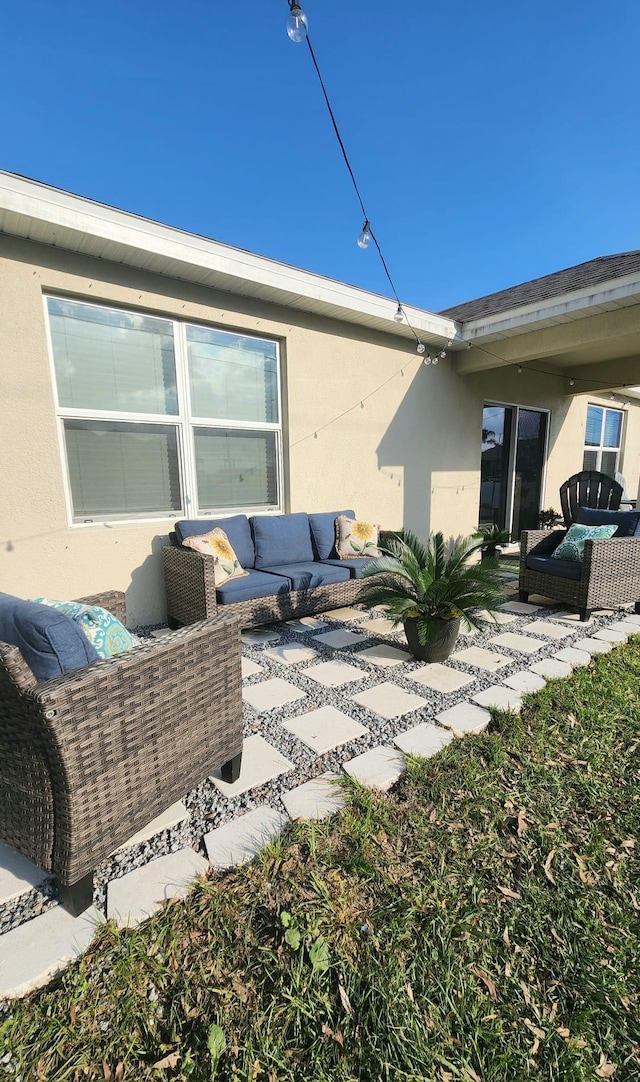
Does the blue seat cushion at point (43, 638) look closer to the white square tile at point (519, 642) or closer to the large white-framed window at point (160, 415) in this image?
the large white-framed window at point (160, 415)

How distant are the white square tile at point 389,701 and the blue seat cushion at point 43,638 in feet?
5.42

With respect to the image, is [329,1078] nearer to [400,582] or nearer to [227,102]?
[400,582]

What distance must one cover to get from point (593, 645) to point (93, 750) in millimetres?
3527

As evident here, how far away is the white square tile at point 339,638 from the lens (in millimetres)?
3516

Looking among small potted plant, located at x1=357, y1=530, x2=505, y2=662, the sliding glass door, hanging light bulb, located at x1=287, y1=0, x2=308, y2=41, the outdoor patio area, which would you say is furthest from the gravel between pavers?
the sliding glass door

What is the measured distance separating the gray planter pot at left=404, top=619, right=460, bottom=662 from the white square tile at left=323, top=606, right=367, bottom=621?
997 mm

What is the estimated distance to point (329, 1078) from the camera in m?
0.97

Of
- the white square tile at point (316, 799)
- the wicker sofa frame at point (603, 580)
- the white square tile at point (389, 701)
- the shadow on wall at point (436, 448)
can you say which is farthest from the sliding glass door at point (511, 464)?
the white square tile at point (316, 799)

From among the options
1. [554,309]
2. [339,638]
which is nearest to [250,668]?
[339,638]

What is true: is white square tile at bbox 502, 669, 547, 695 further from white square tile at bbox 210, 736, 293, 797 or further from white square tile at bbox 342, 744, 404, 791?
white square tile at bbox 210, 736, 293, 797

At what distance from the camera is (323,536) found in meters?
4.63

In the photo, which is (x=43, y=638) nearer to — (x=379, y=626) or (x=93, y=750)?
(x=93, y=750)

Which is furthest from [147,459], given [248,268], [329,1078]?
[329,1078]

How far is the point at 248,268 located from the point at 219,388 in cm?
105
